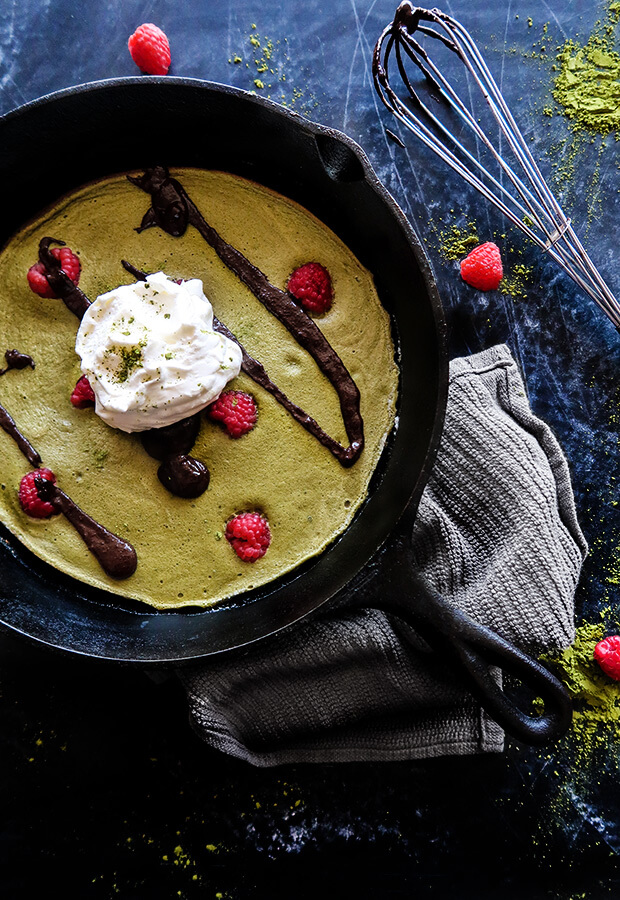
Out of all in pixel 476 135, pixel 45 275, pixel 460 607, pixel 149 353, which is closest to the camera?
pixel 149 353

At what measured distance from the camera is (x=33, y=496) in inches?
86.9

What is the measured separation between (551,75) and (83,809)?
9.20ft

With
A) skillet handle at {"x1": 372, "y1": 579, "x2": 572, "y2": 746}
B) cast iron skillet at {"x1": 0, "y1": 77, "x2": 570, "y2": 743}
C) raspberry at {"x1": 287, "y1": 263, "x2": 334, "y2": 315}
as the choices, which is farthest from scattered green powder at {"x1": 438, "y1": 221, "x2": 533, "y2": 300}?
skillet handle at {"x1": 372, "y1": 579, "x2": 572, "y2": 746}

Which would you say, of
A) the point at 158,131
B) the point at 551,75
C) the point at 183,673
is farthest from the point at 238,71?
the point at 183,673

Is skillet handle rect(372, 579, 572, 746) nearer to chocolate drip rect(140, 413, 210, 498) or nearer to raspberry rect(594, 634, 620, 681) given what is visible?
raspberry rect(594, 634, 620, 681)

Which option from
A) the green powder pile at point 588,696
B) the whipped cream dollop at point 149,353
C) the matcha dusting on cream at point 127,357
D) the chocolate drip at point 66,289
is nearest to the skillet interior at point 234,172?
the chocolate drip at point 66,289

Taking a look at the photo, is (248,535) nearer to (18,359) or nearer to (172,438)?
(172,438)

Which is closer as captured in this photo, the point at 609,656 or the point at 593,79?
the point at 609,656

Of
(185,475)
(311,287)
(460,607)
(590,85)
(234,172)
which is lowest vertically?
(460,607)

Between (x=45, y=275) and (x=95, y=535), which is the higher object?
(x=45, y=275)

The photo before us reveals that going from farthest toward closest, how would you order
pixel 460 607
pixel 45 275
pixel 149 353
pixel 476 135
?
pixel 476 135
pixel 45 275
pixel 460 607
pixel 149 353

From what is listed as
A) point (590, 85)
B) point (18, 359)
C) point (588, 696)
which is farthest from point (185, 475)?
point (590, 85)

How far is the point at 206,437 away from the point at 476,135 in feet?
4.41

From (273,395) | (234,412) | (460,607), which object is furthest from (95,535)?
(460,607)
